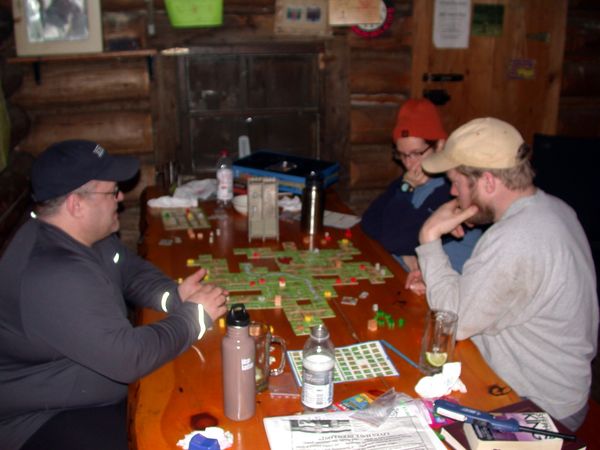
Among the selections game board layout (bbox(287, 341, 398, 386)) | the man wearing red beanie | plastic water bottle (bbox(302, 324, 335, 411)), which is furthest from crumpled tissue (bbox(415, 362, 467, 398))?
the man wearing red beanie

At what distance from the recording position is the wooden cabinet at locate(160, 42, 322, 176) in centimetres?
454

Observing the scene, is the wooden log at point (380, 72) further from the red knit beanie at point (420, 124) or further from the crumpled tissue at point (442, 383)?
the crumpled tissue at point (442, 383)

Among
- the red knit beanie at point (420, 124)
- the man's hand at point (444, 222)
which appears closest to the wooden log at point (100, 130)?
the red knit beanie at point (420, 124)

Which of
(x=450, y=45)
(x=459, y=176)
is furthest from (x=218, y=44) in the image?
(x=459, y=176)

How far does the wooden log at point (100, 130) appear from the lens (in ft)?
14.5

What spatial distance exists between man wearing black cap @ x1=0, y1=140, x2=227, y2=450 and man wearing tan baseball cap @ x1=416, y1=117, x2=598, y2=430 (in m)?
0.91

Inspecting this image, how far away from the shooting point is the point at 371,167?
495 centimetres

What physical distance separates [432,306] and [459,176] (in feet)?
1.58

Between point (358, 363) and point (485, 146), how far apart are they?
85cm

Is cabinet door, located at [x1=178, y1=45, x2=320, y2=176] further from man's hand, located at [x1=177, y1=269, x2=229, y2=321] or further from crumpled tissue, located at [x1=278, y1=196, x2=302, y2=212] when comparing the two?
man's hand, located at [x1=177, y1=269, x2=229, y2=321]

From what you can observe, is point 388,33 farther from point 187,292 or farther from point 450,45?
point 187,292

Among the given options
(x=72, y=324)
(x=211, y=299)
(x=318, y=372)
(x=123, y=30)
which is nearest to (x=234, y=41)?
(x=123, y=30)

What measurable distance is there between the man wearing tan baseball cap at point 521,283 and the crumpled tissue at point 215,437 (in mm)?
859

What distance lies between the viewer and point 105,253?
7.86 feet
